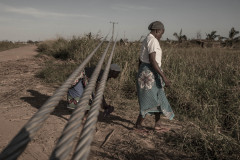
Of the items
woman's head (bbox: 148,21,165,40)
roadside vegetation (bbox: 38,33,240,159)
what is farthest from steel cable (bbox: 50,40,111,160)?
woman's head (bbox: 148,21,165,40)

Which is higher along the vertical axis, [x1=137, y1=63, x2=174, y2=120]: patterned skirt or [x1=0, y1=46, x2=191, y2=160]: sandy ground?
[x1=137, y1=63, x2=174, y2=120]: patterned skirt

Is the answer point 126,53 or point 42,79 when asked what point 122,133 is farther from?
point 42,79

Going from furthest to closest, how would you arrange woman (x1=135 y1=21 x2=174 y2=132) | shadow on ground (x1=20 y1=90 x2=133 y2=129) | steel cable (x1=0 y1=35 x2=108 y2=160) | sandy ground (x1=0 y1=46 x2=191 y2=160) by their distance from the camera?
1. shadow on ground (x1=20 y1=90 x2=133 y2=129)
2. woman (x1=135 y1=21 x2=174 y2=132)
3. sandy ground (x1=0 y1=46 x2=191 y2=160)
4. steel cable (x1=0 y1=35 x2=108 y2=160)

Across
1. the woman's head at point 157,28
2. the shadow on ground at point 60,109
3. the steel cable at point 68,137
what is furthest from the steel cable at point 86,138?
the shadow on ground at point 60,109

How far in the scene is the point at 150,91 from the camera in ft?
11.0

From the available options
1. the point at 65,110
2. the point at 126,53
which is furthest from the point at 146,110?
the point at 126,53

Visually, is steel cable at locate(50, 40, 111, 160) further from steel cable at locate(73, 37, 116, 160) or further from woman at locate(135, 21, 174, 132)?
woman at locate(135, 21, 174, 132)

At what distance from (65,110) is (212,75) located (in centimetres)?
391

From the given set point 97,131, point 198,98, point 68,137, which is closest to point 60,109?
point 97,131

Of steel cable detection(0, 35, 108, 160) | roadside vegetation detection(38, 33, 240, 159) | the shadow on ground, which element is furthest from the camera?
the shadow on ground

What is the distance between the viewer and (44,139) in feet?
10.3

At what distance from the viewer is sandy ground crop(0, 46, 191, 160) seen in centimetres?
283

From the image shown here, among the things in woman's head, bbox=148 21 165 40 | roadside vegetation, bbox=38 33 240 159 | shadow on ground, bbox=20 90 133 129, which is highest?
woman's head, bbox=148 21 165 40

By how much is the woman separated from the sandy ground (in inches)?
17.3
